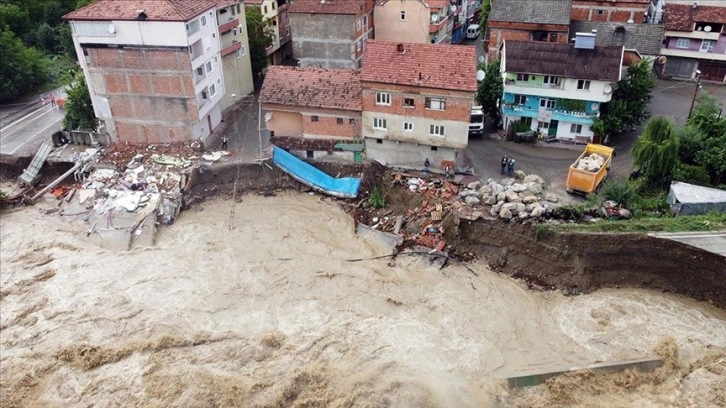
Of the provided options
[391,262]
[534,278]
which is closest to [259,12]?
[391,262]

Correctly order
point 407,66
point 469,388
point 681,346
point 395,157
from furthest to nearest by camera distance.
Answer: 1. point 395,157
2. point 407,66
3. point 681,346
4. point 469,388

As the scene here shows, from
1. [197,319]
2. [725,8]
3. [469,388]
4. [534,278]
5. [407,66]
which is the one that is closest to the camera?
[469,388]

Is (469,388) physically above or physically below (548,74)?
below

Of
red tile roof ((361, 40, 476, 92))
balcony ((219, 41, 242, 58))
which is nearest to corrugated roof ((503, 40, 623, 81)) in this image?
red tile roof ((361, 40, 476, 92))

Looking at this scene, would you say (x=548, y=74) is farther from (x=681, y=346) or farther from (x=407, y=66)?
(x=681, y=346)

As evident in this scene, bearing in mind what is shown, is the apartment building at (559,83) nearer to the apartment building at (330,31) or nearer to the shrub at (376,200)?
the shrub at (376,200)

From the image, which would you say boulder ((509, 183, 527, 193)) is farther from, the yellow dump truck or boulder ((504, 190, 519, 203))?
the yellow dump truck

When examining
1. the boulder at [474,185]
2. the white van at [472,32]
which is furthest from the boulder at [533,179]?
the white van at [472,32]
